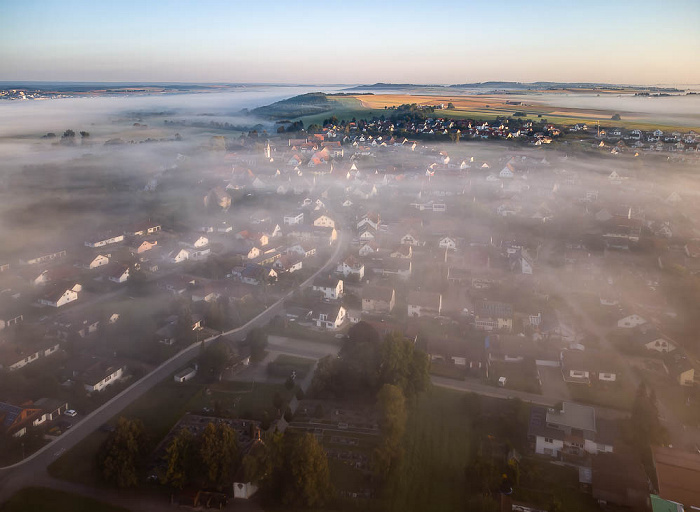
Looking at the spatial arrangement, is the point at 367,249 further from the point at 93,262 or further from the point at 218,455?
the point at 218,455

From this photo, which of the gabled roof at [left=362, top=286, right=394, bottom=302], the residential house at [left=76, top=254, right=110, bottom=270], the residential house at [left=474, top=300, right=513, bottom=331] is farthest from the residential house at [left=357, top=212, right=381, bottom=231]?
the residential house at [left=76, top=254, right=110, bottom=270]

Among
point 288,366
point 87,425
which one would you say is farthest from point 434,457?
point 87,425

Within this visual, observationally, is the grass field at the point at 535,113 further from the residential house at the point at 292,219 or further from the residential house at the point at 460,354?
the residential house at the point at 460,354

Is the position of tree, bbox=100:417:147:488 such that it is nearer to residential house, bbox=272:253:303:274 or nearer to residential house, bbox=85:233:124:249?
residential house, bbox=272:253:303:274

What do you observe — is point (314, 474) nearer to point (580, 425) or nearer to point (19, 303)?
point (580, 425)

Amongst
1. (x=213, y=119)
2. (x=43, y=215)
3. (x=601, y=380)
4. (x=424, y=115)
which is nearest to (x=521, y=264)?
(x=601, y=380)

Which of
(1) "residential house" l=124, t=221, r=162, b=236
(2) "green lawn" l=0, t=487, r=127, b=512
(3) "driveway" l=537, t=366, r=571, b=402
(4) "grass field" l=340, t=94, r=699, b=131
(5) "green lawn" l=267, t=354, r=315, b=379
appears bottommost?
(2) "green lawn" l=0, t=487, r=127, b=512
